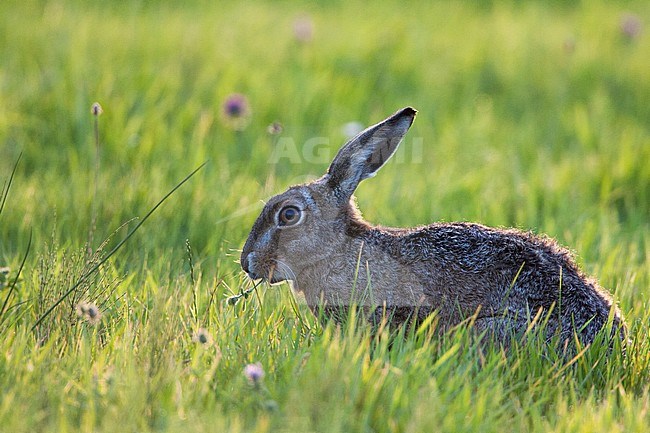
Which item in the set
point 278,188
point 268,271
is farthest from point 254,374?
→ point 278,188

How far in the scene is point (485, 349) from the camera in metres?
4.31

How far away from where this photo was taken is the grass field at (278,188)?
11.8 ft

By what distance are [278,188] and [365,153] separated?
1899mm

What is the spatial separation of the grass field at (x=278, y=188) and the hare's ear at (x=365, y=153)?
2.38ft

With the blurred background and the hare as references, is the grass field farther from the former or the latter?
the hare

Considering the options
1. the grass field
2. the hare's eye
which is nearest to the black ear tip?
the hare's eye

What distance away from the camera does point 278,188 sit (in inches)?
267

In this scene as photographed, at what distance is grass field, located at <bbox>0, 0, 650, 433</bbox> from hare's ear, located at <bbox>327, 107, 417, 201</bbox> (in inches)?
28.5

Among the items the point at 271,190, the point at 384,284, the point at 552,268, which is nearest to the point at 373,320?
the point at 384,284

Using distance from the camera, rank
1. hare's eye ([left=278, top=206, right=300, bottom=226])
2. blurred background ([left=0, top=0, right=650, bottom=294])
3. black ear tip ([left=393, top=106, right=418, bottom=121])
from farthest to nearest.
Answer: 1. blurred background ([left=0, top=0, right=650, bottom=294])
2. hare's eye ([left=278, top=206, right=300, bottom=226])
3. black ear tip ([left=393, top=106, right=418, bottom=121])

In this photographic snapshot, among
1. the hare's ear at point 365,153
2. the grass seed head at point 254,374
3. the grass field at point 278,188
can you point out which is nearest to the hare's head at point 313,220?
the hare's ear at point 365,153

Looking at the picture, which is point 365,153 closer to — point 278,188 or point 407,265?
point 407,265

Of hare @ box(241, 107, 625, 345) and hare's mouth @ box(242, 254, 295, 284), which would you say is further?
hare's mouth @ box(242, 254, 295, 284)

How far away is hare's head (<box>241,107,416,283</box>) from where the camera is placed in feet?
16.1
